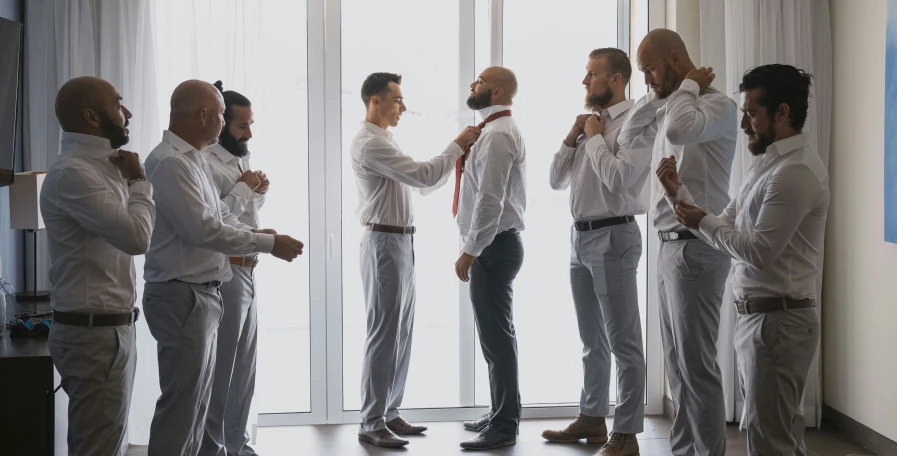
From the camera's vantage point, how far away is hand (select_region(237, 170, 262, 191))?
3516mm

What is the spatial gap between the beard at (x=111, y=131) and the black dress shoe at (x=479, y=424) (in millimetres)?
2338

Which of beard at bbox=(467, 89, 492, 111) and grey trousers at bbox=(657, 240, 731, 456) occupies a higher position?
beard at bbox=(467, 89, 492, 111)

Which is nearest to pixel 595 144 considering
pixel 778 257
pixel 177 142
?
pixel 778 257

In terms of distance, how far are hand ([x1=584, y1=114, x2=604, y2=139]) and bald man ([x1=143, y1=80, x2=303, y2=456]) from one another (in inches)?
60.7

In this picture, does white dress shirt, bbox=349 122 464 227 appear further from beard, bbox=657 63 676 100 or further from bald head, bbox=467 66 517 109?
beard, bbox=657 63 676 100

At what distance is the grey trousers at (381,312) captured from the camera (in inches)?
158

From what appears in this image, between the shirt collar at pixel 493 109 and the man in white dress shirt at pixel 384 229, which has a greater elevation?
the shirt collar at pixel 493 109

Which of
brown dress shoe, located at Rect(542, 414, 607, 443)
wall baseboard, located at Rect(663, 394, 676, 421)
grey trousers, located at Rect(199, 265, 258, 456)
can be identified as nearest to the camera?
grey trousers, located at Rect(199, 265, 258, 456)

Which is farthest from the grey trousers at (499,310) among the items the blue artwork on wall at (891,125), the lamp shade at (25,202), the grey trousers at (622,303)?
the lamp shade at (25,202)

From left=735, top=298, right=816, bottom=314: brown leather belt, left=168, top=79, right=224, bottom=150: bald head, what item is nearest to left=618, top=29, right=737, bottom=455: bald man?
left=735, top=298, right=816, bottom=314: brown leather belt

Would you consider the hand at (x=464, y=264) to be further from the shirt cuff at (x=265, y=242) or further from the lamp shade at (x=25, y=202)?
the lamp shade at (x=25, y=202)

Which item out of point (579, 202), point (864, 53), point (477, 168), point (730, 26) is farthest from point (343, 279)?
→ point (864, 53)

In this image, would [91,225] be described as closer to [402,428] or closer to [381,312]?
[381,312]

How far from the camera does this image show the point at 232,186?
356 cm
